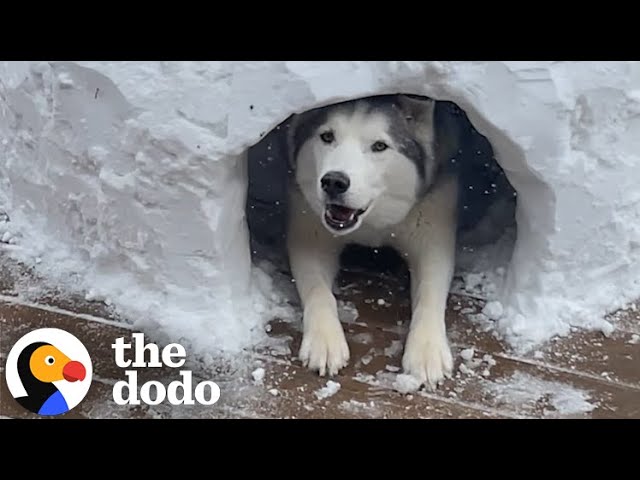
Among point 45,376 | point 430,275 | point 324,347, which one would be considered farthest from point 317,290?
point 45,376

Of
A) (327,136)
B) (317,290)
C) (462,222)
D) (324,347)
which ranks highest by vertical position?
(327,136)

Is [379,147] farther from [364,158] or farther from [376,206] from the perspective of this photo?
[376,206]

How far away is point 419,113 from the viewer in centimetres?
303

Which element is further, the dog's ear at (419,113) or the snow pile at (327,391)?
the dog's ear at (419,113)

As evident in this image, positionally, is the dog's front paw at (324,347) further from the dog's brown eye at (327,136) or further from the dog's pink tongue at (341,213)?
the dog's brown eye at (327,136)

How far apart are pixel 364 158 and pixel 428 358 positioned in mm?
596

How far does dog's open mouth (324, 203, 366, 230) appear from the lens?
2.83m

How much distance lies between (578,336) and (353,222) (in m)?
0.78

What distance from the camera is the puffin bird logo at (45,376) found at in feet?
8.66

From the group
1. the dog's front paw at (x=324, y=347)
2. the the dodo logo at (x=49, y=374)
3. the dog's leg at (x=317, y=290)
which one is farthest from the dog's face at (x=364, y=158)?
the the dodo logo at (x=49, y=374)

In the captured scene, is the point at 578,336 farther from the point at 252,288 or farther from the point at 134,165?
the point at 134,165

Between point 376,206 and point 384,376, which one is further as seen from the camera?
point 376,206

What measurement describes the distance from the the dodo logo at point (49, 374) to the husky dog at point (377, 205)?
63 centimetres

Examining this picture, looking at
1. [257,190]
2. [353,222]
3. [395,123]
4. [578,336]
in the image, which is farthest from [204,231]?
[578,336]
